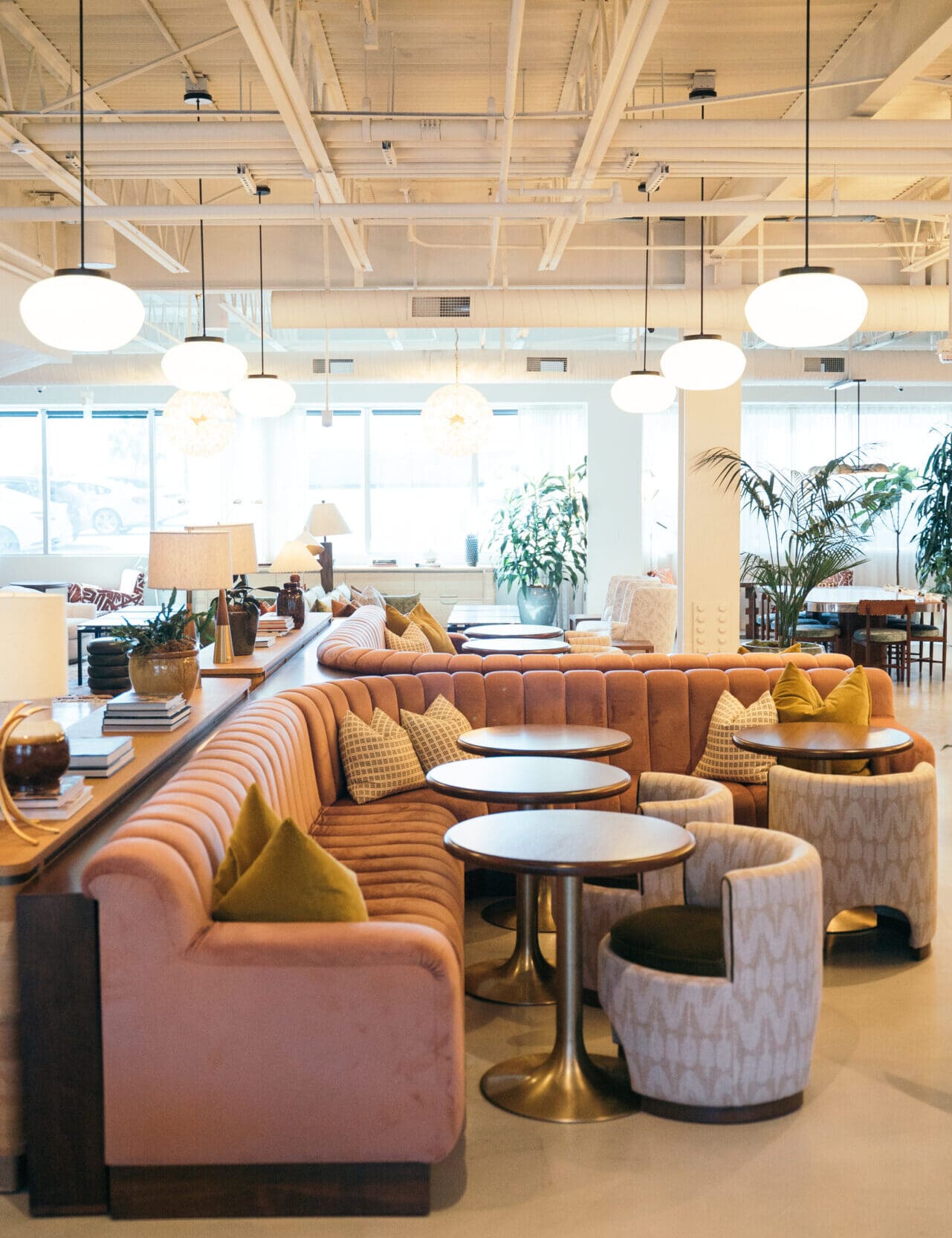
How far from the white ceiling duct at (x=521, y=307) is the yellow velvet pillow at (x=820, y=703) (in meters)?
4.53

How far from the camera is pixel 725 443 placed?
9008 millimetres

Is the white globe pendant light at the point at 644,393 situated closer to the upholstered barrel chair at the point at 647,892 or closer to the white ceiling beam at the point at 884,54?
the white ceiling beam at the point at 884,54

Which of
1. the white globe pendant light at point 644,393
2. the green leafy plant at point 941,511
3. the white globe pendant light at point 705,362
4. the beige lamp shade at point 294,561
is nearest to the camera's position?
the white globe pendant light at point 705,362

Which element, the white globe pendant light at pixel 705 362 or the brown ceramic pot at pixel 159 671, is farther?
the white globe pendant light at pixel 705 362

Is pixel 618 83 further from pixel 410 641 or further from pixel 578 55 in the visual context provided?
pixel 410 641

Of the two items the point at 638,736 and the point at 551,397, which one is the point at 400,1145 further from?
the point at 551,397

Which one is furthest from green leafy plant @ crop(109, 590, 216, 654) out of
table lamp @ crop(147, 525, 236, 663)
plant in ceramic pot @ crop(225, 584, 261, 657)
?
plant in ceramic pot @ crop(225, 584, 261, 657)

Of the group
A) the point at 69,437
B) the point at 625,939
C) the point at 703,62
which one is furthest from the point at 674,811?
the point at 69,437

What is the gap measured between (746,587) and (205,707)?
966cm

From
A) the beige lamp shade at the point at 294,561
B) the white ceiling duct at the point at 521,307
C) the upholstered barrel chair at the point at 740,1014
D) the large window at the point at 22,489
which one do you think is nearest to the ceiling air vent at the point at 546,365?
the white ceiling duct at the point at 521,307

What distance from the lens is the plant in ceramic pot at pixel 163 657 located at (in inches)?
159

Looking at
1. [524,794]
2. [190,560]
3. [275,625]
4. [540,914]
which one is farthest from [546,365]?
[524,794]

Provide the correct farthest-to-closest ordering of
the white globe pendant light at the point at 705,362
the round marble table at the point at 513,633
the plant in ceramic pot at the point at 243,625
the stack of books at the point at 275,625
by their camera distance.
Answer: the round marble table at the point at 513,633
the stack of books at the point at 275,625
the plant in ceramic pot at the point at 243,625
the white globe pendant light at the point at 705,362

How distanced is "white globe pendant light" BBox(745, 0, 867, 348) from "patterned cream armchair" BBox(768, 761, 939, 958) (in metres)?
1.53
